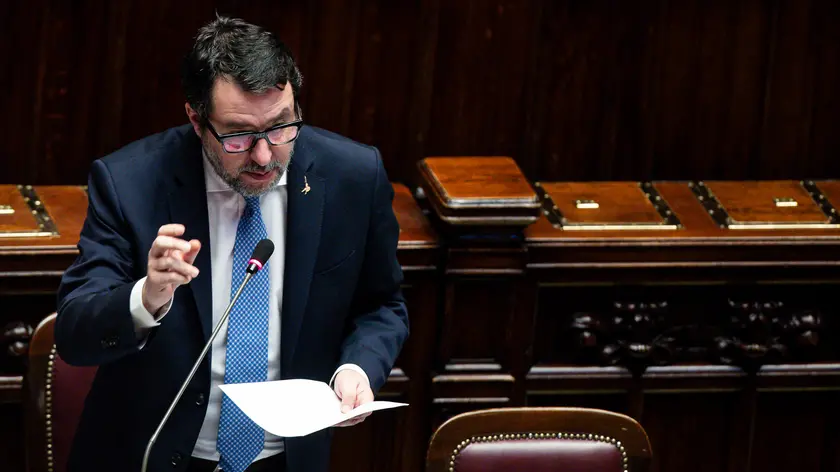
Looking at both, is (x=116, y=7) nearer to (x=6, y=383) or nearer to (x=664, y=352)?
(x=6, y=383)

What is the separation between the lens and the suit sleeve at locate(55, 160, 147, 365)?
2355 mm

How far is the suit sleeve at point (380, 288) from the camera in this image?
9.02ft

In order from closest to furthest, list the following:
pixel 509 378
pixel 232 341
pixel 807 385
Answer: pixel 232 341
pixel 509 378
pixel 807 385

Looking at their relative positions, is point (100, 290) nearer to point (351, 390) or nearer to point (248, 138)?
point (248, 138)

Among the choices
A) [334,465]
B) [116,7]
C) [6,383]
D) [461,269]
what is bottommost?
[334,465]

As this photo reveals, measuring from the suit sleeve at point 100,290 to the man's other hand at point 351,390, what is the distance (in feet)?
1.22

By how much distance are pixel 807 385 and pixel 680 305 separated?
437 millimetres

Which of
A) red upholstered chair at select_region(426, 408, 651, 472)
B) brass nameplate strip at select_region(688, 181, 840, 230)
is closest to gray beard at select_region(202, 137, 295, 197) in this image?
red upholstered chair at select_region(426, 408, 651, 472)

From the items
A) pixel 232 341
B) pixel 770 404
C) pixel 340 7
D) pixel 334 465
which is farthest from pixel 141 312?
pixel 770 404

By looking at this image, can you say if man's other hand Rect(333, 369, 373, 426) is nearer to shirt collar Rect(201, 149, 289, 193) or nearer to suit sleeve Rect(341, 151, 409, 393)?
suit sleeve Rect(341, 151, 409, 393)

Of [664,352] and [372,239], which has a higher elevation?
[372,239]

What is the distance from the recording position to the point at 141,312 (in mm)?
2342

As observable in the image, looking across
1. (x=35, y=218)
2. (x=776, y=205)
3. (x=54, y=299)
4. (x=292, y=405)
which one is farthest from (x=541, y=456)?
(x=776, y=205)

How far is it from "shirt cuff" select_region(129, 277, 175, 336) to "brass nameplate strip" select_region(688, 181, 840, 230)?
199 cm
